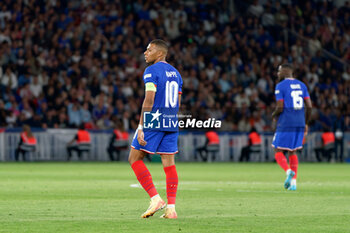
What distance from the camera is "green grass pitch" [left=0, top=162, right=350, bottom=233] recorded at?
8391 mm

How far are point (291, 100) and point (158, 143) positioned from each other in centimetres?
653

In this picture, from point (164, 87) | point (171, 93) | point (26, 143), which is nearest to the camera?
point (164, 87)

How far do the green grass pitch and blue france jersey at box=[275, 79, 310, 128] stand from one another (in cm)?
130

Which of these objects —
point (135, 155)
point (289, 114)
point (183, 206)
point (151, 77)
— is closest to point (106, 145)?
point (289, 114)

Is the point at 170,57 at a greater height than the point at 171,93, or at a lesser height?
greater

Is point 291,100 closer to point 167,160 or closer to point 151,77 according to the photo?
point 167,160

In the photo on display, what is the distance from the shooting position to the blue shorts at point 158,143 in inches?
376

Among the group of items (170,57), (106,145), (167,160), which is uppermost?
(170,57)

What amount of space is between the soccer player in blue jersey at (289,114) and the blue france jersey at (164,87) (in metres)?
6.06

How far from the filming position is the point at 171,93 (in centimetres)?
966

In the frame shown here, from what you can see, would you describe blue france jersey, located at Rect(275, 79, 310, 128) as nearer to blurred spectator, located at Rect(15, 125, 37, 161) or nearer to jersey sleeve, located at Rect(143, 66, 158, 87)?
jersey sleeve, located at Rect(143, 66, 158, 87)

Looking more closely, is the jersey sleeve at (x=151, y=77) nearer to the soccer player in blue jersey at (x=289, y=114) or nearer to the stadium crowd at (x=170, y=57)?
the soccer player in blue jersey at (x=289, y=114)

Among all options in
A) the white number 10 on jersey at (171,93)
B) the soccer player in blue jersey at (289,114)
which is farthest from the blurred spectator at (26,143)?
the white number 10 on jersey at (171,93)

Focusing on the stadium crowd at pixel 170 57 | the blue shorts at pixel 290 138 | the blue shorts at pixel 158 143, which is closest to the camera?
the blue shorts at pixel 158 143
